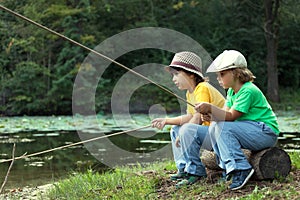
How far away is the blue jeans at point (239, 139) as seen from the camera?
4.10 meters

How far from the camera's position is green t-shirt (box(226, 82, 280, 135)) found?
416 centimetres

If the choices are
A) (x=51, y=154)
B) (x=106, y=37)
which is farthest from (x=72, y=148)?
(x=106, y=37)

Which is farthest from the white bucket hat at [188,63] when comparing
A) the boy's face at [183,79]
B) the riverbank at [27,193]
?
the riverbank at [27,193]

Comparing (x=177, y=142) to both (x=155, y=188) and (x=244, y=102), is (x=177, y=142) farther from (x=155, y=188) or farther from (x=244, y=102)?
(x=244, y=102)

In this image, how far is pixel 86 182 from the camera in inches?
198

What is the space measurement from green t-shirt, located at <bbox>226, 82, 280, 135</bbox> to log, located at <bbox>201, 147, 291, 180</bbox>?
0.17 metres

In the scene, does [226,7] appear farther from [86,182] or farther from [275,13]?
[86,182]

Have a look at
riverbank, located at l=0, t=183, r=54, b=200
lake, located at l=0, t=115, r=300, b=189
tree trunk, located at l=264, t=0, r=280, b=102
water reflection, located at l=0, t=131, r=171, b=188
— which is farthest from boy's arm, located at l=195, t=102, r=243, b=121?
tree trunk, located at l=264, t=0, r=280, b=102

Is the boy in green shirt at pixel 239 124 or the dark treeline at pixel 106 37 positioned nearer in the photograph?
the boy in green shirt at pixel 239 124

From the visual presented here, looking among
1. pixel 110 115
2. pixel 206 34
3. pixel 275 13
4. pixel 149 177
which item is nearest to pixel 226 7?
pixel 206 34

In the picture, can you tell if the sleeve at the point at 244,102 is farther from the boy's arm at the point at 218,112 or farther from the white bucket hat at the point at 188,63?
the white bucket hat at the point at 188,63

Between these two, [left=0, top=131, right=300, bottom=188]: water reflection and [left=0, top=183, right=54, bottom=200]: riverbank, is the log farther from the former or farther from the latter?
[left=0, top=131, right=300, bottom=188]: water reflection

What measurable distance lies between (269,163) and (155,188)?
3.13 ft

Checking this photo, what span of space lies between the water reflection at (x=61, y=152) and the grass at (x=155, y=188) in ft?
2.78
